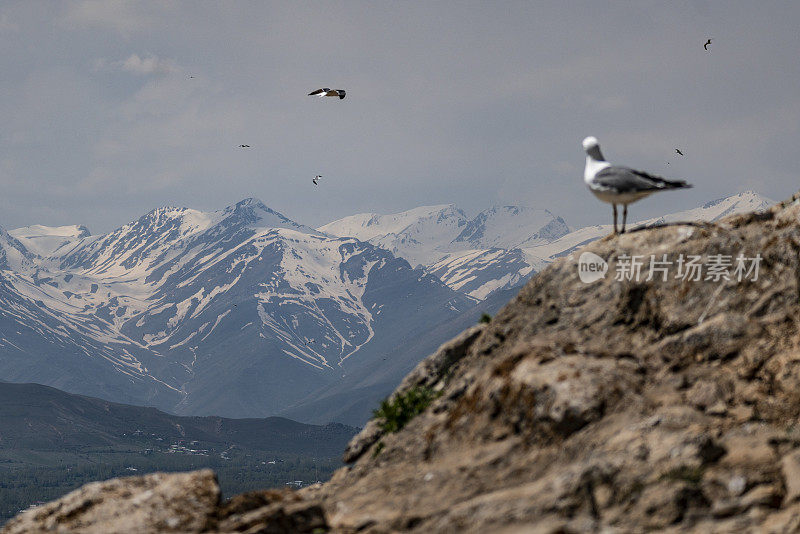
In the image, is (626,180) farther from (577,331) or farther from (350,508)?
(350,508)

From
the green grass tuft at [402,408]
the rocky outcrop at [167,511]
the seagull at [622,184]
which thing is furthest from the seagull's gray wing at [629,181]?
the rocky outcrop at [167,511]

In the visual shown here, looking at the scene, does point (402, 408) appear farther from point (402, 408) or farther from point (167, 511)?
point (167, 511)

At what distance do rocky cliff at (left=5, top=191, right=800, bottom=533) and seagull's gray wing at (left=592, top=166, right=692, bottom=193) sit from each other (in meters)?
1.88

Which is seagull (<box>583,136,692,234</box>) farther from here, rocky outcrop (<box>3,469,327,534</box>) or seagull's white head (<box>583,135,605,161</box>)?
rocky outcrop (<box>3,469,327,534</box>)

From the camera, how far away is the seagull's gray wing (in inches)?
1029

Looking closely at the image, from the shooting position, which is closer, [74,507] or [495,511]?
[495,511]

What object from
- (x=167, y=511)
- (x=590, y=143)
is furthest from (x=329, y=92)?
(x=167, y=511)

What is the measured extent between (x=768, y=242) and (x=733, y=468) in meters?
9.61

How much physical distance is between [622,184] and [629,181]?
9.8 inches

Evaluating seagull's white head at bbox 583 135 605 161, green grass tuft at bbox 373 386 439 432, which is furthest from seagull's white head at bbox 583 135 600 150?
green grass tuft at bbox 373 386 439 432

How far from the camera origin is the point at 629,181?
1048 inches

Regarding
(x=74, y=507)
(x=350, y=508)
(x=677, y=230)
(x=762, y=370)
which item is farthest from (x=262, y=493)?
(x=677, y=230)

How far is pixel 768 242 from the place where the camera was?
82.6 feet

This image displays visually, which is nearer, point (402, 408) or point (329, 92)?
point (402, 408)
